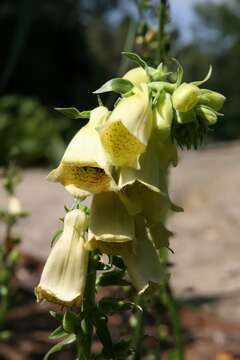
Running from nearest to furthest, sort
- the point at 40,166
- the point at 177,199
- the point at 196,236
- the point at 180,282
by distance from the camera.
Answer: the point at 180,282, the point at 196,236, the point at 177,199, the point at 40,166

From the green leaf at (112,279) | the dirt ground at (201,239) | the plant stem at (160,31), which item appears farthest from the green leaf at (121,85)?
the plant stem at (160,31)

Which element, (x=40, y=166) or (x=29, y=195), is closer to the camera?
(x=29, y=195)

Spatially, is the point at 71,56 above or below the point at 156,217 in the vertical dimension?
below

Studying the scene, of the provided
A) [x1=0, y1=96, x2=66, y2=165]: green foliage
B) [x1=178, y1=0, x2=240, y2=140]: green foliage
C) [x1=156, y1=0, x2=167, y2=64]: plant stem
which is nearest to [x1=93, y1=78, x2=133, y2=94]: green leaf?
[x1=156, y1=0, x2=167, y2=64]: plant stem

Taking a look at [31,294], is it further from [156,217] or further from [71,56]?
[71,56]

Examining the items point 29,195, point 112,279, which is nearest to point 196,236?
point 29,195

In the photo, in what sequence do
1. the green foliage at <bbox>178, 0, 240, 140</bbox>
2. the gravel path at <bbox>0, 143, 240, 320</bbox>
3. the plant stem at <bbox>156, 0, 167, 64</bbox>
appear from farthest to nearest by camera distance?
1. the green foliage at <bbox>178, 0, 240, 140</bbox>
2. the gravel path at <bbox>0, 143, 240, 320</bbox>
3. the plant stem at <bbox>156, 0, 167, 64</bbox>

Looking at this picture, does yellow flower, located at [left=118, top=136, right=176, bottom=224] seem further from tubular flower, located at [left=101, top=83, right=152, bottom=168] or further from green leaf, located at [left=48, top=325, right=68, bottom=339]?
green leaf, located at [left=48, top=325, right=68, bottom=339]
